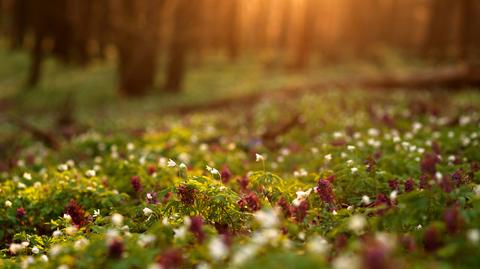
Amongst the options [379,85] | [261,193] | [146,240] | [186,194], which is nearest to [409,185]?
[261,193]

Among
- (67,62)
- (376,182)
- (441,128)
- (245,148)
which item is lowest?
(67,62)

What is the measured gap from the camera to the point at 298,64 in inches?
1474

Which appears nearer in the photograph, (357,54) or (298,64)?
(298,64)

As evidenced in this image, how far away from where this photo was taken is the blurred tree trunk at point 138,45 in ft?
93.5

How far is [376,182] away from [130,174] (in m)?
3.77

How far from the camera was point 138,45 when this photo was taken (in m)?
29.0

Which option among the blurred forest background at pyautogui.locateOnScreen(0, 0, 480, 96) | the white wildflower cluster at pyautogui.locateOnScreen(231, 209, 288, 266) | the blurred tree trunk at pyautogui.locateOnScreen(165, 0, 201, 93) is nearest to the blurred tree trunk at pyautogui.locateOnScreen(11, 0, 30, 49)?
the blurred forest background at pyautogui.locateOnScreen(0, 0, 480, 96)

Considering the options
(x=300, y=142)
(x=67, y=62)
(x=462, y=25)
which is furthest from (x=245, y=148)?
(x=67, y=62)

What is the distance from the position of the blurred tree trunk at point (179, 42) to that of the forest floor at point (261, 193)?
40.0 feet

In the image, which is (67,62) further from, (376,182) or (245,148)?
(376,182)

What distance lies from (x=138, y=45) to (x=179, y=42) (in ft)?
7.71

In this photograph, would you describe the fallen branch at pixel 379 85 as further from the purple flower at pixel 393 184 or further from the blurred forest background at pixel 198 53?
the purple flower at pixel 393 184

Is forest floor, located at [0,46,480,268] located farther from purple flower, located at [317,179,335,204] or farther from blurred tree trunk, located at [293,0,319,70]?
blurred tree trunk, located at [293,0,319,70]

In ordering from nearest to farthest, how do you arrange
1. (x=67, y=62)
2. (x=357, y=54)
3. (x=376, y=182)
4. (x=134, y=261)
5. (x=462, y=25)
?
1. (x=134, y=261)
2. (x=376, y=182)
3. (x=462, y=25)
4. (x=67, y=62)
5. (x=357, y=54)
